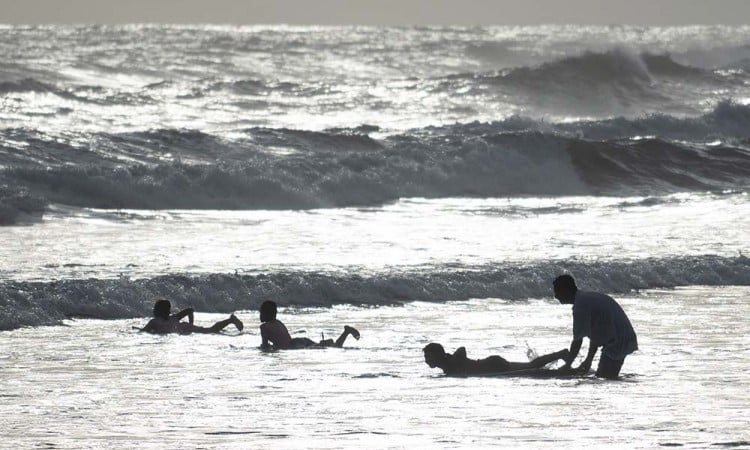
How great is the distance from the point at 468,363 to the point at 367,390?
1227 mm

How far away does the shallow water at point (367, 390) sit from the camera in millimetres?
8703

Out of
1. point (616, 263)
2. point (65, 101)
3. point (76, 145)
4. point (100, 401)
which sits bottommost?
point (100, 401)

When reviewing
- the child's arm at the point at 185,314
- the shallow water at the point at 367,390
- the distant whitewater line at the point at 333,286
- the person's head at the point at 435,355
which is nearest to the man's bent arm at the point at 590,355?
the shallow water at the point at 367,390

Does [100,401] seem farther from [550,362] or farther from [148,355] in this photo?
[550,362]

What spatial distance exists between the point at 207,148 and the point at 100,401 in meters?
23.1

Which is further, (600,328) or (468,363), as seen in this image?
(468,363)

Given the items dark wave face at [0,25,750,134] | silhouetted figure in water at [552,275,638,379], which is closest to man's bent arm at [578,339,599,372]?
silhouetted figure in water at [552,275,638,379]

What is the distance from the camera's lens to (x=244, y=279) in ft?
55.7

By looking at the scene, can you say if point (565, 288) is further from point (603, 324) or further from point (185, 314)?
point (185, 314)

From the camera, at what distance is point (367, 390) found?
416 inches

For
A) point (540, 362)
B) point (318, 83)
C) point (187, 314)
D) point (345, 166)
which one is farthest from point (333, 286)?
point (318, 83)

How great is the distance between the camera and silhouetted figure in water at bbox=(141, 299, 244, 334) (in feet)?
45.8

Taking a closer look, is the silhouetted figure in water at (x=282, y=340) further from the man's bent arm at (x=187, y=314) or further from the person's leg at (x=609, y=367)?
the person's leg at (x=609, y=367)

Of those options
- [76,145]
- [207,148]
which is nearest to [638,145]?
[207,148]
